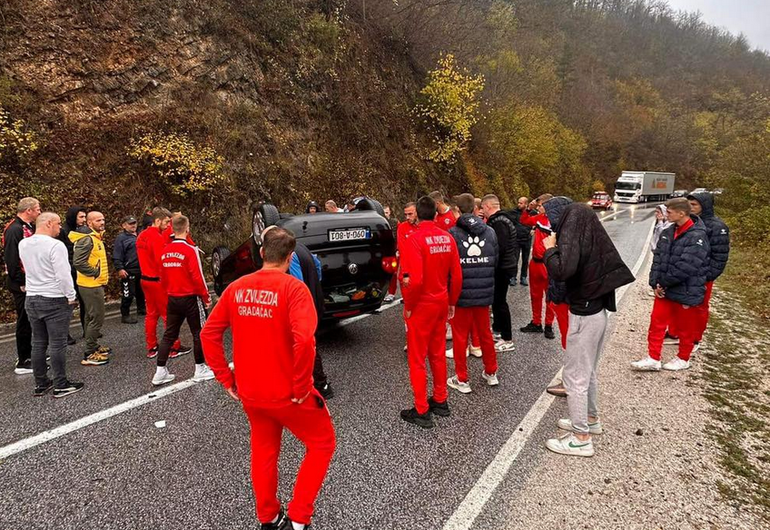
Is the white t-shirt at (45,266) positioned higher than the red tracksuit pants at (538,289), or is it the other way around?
the white t-shirt at (45,266)

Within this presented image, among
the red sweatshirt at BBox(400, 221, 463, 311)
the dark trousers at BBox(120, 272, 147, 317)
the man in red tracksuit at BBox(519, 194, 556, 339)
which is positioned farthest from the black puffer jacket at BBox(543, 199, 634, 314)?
the dark trousers at BBox(120, 272, 147, 317)

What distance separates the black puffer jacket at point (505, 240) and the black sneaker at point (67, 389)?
202 inches

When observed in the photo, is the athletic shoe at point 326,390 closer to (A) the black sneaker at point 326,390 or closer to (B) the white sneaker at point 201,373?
(A) the black sneaker at point 326,390

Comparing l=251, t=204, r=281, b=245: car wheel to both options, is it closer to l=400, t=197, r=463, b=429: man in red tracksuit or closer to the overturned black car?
the overturned black car

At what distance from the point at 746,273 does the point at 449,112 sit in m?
13.5

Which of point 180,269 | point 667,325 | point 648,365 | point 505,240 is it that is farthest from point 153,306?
point 667,325

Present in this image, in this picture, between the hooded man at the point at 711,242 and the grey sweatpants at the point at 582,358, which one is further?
the hooded man at the point at 711,242

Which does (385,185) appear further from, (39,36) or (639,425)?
(639,425)

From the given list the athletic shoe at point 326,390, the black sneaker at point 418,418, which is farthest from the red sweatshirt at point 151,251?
the black sneaker at point 418,418

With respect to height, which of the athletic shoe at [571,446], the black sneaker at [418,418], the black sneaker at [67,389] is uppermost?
the black sneaker at [67,389]

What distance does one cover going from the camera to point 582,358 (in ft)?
11.1

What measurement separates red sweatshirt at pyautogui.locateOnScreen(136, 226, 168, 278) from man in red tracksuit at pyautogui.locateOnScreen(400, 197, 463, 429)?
3329 mm

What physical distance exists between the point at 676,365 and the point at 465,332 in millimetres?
2902

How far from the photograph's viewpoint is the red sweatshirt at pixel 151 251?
511 centimetres
